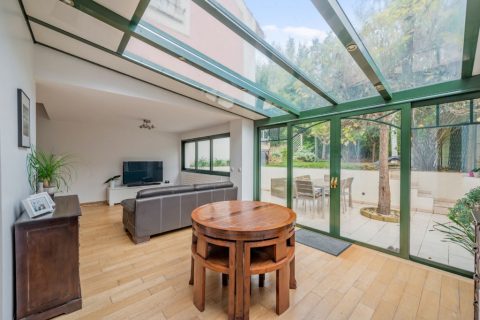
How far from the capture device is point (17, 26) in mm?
1764

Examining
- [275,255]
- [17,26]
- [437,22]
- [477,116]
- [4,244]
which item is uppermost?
[437,22]

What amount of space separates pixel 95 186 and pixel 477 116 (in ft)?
25.5

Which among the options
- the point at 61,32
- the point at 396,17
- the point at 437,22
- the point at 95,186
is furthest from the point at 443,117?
the point at 95,186

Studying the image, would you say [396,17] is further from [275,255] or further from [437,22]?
[275,255]

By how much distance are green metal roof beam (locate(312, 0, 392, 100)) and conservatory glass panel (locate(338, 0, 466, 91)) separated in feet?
0.31

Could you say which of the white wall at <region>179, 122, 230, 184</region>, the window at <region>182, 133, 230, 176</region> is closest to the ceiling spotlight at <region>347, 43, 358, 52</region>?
the white wall at <region>179, 122, 230, 184</region>

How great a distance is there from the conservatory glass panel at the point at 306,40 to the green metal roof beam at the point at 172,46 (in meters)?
0.51

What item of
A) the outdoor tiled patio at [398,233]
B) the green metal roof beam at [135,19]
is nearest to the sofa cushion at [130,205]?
the green metal roof beam at [135,19]

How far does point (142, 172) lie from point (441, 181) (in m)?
6.86

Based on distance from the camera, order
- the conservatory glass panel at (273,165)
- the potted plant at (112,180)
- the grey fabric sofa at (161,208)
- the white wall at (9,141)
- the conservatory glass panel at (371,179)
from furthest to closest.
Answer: the potted plant at (112,180), the conservatory glass panel at (273,165), the grey fabric sofa at (161,208), the conservatory glass panel at (371,179), the white wall at (9,141)

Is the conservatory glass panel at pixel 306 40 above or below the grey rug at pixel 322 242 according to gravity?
above

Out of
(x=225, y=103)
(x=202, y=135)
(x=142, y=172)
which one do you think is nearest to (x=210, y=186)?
(x=225, y=103)

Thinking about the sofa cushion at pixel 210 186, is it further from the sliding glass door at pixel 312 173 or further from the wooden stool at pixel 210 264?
the wooden stool at pixel 210 264

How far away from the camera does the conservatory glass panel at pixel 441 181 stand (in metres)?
2.37
